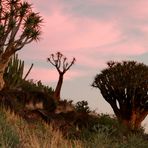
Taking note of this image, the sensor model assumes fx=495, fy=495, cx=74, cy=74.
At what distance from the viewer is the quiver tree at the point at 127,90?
31.1m

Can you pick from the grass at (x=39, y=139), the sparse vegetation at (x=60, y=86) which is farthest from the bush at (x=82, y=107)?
the grass at (x=39, y=139)

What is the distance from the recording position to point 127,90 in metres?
31.2

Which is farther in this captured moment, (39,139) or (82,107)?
(82,107)

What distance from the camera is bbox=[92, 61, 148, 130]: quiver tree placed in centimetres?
3109

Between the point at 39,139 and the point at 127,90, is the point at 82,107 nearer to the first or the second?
the point at 127,90

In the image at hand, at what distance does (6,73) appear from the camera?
107 ft

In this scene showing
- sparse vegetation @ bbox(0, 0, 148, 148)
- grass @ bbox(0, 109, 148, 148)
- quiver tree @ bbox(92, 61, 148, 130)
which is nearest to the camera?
grass @ bbox(0, 109, 148, 148)

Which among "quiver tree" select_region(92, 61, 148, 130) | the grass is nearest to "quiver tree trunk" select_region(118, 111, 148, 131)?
"quiver tree" select_region(92, 61, 148, 130)

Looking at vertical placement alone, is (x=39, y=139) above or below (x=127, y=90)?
below

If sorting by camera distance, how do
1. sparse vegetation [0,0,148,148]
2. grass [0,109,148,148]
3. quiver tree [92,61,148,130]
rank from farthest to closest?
1. quiver tree [92,61,148,130]
2. sparse vegetation [0,0,148,148]
3. grass [0,109,148,148]

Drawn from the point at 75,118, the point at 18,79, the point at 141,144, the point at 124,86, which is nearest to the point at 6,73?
the point at 18,79

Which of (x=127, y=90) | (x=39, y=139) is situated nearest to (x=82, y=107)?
(x=127, y=90)

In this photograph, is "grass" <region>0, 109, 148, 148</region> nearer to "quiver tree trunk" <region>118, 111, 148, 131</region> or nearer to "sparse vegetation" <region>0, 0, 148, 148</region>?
"sparse vegetation" <region>0, 0, 148, 148</region>

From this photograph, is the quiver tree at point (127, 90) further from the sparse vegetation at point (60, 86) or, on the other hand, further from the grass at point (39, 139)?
the grass at point (39, 139)
